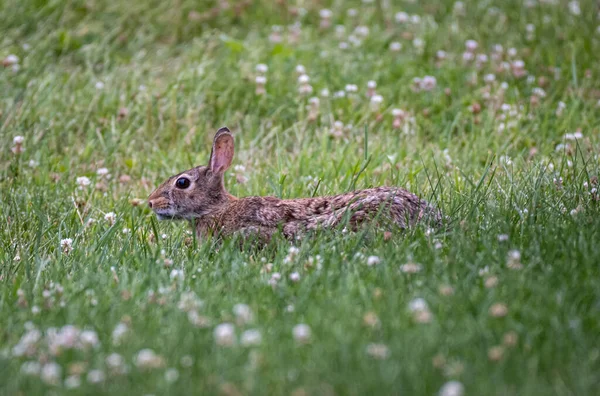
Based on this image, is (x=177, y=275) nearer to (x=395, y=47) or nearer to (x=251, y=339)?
(x=251, y=339)

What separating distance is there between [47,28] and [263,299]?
272 inches

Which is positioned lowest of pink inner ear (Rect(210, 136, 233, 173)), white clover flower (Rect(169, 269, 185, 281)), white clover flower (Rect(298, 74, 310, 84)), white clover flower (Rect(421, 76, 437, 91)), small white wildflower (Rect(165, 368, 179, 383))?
white clover flower (Rect(421, 76, 437, 91))

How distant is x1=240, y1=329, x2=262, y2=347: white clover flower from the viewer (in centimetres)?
362

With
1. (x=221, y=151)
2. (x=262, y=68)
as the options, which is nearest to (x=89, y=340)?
(x=221, y=151)

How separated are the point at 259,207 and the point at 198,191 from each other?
59 centimetres

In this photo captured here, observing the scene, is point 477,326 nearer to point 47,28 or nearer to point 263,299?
point 263,299

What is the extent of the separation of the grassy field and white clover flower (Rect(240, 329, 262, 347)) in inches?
1.3

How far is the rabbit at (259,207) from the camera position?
569 cm

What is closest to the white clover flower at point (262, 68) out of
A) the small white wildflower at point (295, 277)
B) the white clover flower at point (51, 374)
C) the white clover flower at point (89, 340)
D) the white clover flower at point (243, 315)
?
the small white wildflower at point (295, 277)

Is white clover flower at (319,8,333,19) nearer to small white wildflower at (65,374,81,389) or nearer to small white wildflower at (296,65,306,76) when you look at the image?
small white wildflower at (296,65,306,76)

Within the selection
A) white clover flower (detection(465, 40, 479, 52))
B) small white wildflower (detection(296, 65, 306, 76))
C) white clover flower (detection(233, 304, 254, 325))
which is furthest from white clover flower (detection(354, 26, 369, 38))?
white clover flower (detection(233, 304, 254, 325))

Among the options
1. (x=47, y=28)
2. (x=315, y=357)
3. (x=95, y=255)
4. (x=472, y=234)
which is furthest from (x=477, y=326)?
(x=47, y=28)

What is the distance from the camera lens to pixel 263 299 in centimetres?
450

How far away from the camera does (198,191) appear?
254 inches
